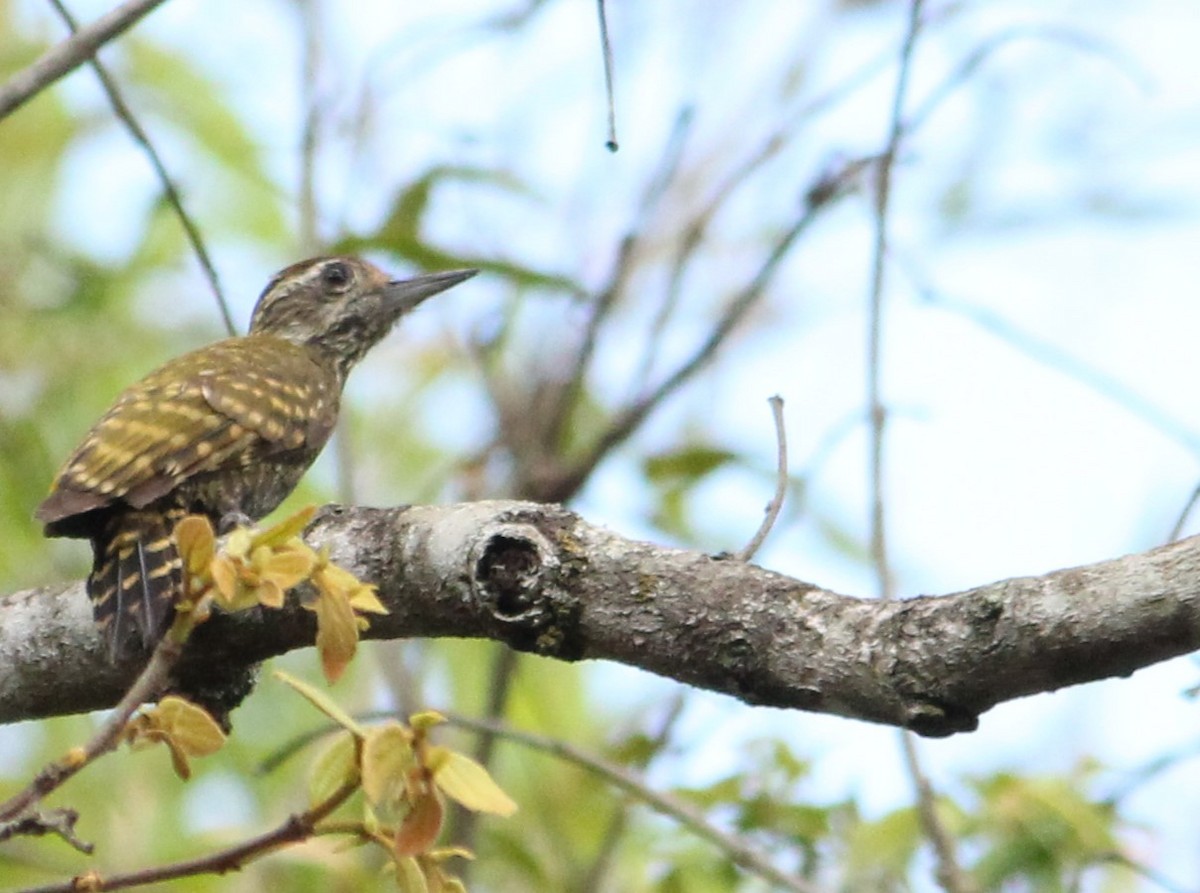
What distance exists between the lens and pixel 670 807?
3822mm

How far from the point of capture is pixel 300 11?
217 inches

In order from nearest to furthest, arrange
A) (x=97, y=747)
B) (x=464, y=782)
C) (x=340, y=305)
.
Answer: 1. (x=97, y=747)
2. (x=464, y=782)
3. (x=340, y=305)

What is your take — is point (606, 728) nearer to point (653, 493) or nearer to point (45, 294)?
point (653, 493)

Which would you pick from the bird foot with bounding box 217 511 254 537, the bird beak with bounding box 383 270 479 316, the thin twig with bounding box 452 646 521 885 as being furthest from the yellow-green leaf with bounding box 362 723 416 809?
the bird beak with bounding box 383 270 479 316

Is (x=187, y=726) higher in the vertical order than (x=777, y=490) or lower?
lower

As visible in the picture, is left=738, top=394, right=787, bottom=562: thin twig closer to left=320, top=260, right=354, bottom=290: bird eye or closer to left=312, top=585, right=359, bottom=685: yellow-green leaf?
left=312, top=585, right=359, bottom=685: yellow-green leaf

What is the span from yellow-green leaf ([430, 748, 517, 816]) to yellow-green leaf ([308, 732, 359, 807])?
97 mm

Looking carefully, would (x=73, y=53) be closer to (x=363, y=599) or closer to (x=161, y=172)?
(x=161, y=172)

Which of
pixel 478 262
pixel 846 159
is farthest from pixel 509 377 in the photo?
pixel 846 159

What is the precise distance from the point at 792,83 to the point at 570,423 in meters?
2.15

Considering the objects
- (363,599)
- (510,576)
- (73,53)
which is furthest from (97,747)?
(73,53)

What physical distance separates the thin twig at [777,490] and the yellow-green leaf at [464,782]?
78 centimetres

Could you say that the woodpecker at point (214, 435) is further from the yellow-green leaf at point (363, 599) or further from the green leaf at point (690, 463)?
the green leaf at point (690, 463)

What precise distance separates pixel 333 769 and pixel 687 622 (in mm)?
717
